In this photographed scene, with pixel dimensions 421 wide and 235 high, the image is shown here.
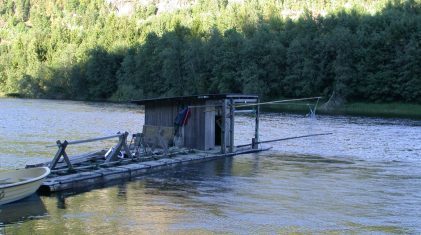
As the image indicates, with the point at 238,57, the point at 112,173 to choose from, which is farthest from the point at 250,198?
the point at 238,57

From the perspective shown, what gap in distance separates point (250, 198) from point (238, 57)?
295ft

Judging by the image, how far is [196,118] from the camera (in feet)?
96.2

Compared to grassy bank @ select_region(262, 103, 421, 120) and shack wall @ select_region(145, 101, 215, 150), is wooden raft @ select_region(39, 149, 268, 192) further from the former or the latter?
grassy bank @ select_region(262, 103, 421, 120)

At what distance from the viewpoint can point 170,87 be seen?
118 meters

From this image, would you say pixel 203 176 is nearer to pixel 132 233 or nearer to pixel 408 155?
pixel 132 233

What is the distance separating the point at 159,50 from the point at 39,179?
105096 mm

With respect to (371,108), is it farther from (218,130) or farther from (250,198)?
(250,198)

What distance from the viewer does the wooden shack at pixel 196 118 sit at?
2917 cm

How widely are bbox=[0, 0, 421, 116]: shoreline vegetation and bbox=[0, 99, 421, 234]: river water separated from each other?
4889cm

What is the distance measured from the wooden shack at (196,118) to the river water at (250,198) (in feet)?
6.21

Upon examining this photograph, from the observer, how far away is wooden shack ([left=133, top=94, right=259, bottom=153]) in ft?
95.7

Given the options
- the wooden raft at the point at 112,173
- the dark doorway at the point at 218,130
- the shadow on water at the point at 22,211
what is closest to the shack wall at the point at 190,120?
the dark doorway at the point at 218,130

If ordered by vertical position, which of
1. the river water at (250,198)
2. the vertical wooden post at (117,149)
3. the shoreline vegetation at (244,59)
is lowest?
the river water at (250,198)

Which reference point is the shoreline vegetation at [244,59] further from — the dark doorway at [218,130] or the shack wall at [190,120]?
the shack wall at [190,120]
